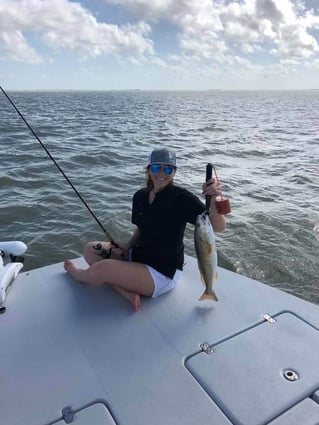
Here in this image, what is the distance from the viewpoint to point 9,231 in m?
7.55

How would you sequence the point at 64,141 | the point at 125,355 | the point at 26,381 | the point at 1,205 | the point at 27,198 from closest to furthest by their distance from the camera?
the point at 26,381, the point at 125,355, the point at 1,205, the point at 27,198, the point at 64,141

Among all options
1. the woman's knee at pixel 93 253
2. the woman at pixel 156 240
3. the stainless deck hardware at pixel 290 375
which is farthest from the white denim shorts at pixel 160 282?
the stainless deck hardware at pixel 290 375

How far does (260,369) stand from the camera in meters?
2.62

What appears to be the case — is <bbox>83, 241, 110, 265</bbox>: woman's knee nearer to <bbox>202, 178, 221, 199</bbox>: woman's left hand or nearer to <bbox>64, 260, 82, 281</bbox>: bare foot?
<bbox>64, 260, 82, 281</bbox>: bare foot

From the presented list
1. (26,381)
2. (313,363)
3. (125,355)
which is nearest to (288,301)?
(313,363)

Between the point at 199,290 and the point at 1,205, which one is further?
the point at 1,205

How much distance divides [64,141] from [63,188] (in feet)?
27.0

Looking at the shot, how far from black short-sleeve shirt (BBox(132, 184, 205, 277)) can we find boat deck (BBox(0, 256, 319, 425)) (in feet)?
1.14

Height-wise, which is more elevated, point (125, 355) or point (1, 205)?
point (125, 355)

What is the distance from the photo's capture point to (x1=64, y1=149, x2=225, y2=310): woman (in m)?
3.47

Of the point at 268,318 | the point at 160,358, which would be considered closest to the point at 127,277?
the point at 160,358

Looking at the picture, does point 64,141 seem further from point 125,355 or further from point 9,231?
point 125,355

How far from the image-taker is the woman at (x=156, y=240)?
11.4 ft

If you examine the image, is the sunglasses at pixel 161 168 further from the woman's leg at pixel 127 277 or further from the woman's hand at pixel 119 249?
the woman's hand at pixel 119 249
